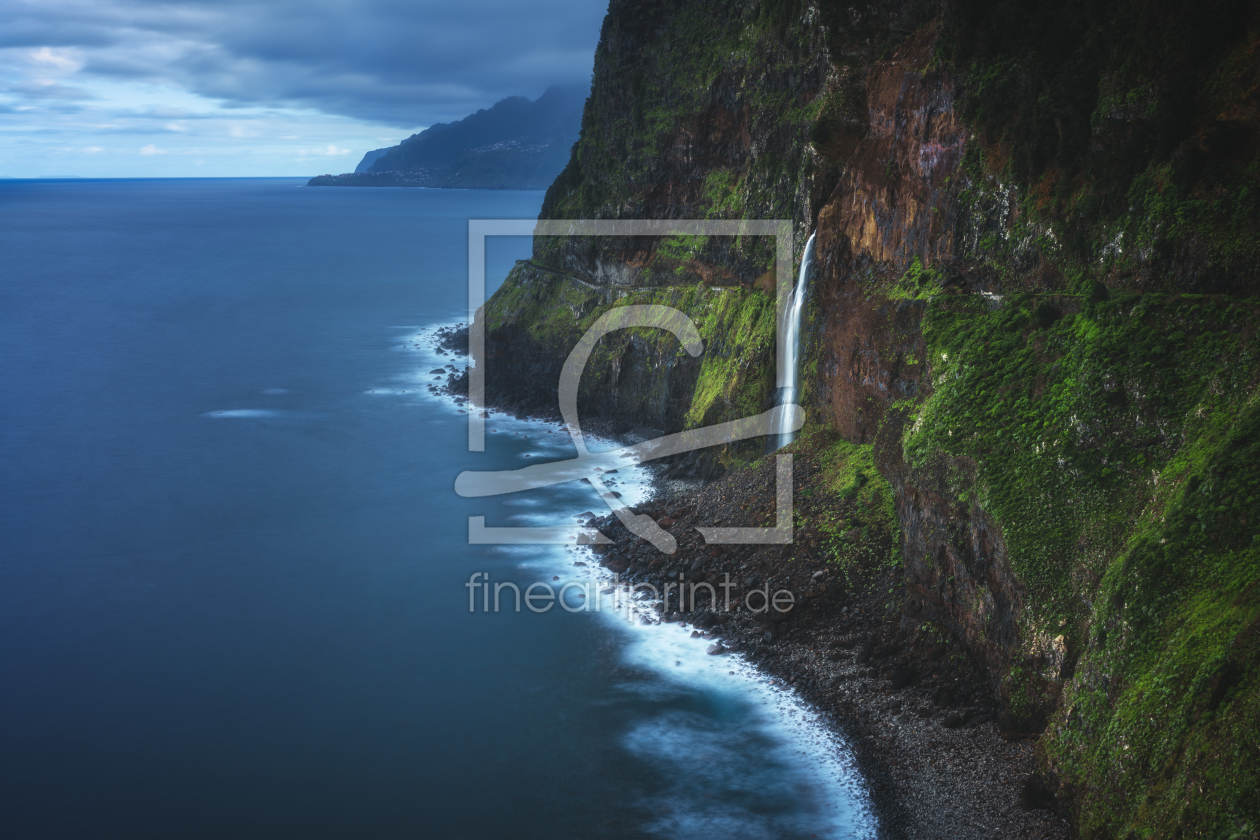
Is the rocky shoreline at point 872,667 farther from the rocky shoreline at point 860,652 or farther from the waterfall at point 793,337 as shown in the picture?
the waterfall at point 793,337

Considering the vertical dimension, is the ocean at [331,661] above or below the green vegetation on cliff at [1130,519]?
below

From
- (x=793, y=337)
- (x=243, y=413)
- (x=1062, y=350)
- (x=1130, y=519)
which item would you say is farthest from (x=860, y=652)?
(x=243, y=413)

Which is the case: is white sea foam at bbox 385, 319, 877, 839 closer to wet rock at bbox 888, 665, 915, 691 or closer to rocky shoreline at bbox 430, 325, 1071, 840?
rocky shoreline at bbox 430, 325, 1071, 840

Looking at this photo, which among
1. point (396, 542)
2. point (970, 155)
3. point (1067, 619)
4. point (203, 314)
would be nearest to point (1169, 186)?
point (970, 155)

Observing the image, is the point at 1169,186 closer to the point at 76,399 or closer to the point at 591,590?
the point at 591,590

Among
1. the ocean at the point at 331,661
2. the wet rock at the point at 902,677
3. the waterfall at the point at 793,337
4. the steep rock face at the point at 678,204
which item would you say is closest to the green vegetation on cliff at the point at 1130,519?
the wet rock at the point at 902,677

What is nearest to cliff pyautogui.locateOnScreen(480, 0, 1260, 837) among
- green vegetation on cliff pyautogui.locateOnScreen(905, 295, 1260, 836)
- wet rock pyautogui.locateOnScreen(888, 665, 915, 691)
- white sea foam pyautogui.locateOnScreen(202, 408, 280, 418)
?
green vegetation on cliff pyautogui.locateOnScreen(905, 295, 1260, 836)

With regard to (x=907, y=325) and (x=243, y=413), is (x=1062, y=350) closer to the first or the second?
(x=907, y=325)
